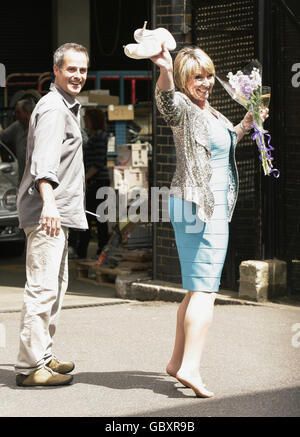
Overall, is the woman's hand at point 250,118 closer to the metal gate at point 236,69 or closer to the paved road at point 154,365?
the paved road at point 154,365

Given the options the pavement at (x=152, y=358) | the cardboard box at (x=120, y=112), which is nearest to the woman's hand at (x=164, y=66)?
the pavement at (x=152, y=358)

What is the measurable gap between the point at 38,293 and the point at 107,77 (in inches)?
528

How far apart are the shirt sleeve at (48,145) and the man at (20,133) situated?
24.4ft

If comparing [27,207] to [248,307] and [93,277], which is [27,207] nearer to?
[248,307]

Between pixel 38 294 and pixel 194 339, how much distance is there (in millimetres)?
999

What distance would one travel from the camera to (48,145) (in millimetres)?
6078

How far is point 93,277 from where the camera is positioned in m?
11.6

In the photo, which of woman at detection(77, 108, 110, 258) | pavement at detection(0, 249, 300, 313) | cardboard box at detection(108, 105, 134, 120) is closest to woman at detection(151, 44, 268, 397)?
pavement at detection(0, 249, 300, 313)

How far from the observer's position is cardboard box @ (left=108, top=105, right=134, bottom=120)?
513 inches

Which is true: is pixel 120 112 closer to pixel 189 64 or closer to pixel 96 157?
pixel 96 157

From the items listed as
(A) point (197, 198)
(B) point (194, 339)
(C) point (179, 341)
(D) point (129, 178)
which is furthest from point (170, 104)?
(D) point (129, 178)

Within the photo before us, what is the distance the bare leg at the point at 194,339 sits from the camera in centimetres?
601

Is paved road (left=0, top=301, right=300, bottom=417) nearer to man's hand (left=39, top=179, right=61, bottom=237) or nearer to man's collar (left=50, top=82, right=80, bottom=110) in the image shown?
man's hand (left=39, top=179, right=61, bottom=237)

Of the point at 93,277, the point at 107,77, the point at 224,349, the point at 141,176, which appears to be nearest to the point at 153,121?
the point at 141,176
